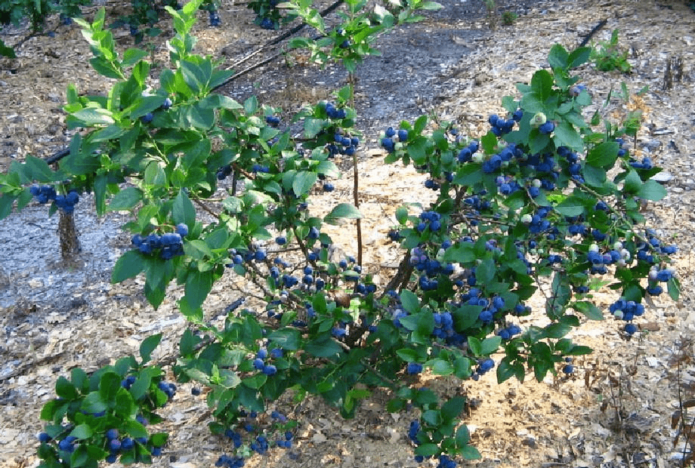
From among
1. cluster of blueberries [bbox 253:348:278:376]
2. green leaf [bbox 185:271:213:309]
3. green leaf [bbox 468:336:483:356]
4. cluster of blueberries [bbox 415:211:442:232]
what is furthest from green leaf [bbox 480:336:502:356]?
green leaf [bbox 185:271:213:309]

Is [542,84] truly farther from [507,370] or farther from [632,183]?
[507,370]

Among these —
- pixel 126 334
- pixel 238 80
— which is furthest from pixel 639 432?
pixel 238 80

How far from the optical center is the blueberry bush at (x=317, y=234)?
6.39 ft

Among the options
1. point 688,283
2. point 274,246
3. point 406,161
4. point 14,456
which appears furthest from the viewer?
point 274,246

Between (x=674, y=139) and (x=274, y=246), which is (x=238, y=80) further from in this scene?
(x=674, y=139)

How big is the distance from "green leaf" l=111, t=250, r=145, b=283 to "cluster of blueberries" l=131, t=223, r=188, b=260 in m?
0.02

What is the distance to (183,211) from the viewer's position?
70.2 inches

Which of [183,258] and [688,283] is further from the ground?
[183,258]

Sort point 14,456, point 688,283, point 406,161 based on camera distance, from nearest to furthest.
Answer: point 406,161
point 14,456
point 688,283

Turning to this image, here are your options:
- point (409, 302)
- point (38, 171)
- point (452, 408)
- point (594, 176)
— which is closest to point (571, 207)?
point (594, 176)

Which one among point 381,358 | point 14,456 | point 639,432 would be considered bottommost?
point 14,456

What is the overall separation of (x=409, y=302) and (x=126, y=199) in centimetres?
83

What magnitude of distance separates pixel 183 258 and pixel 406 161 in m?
0.83

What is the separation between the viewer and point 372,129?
208 inches
